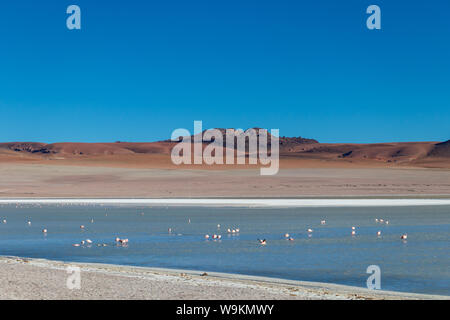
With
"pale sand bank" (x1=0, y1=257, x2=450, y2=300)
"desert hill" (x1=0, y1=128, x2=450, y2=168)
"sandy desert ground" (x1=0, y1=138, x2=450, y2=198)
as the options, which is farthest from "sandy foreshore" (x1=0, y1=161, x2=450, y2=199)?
"desert hill" (x1=0, y1=128, x2=450, y2=168)

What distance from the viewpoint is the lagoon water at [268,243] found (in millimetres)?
12844

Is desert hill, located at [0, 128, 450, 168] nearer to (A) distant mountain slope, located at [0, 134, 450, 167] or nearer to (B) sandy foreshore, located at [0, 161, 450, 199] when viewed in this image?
(A) distant mountain slope, located at [0, 134, 450, 167]

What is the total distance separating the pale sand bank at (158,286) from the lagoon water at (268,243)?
82cm

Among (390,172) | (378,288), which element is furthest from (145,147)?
(378,288)

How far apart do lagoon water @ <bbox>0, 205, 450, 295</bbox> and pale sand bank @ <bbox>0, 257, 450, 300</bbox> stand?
825mm

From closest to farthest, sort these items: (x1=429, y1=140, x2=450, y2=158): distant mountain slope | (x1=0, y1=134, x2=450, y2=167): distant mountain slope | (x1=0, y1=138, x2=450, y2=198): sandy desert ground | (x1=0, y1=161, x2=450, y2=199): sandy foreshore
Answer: (x1=0, y1=161, x2=450, y2=199): sandy foreshore → (x1=0, y1=138, x2=450, y2=198): sandy desert ground → (x1=429, y1=140, x2=450, y2=158): distant mountain slope → (x1=0, y1=134, x2=450, y2=167): distant mountain slope

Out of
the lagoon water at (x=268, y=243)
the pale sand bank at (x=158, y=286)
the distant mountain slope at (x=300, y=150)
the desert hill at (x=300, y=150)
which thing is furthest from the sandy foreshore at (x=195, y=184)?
the distant mountain slope at (x=300, y=150)

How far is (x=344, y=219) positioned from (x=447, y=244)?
356 inches

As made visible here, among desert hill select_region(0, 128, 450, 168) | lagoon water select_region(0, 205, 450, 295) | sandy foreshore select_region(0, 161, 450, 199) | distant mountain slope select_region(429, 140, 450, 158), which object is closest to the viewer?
lagoon water select_region(0, 205, 450, 295)

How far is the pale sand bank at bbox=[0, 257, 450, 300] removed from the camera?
9.79 m

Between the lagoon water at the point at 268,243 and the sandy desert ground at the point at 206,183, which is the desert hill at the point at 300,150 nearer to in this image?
the sandy desert ground at the point at 206,183
